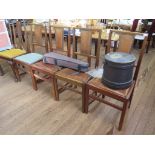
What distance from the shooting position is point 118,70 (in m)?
1.49

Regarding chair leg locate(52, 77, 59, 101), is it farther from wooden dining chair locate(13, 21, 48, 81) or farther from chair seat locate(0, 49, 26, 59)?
chair seat locate(0, 49, 26, 59)

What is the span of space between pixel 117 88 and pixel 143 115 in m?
0.68

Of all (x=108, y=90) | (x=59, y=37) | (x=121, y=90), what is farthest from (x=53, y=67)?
(x=121, y=90)

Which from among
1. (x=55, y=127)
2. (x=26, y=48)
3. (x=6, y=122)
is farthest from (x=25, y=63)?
(x=55, y=127)

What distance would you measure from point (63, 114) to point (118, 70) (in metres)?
0.96

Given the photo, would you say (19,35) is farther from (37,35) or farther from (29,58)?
(29,58)

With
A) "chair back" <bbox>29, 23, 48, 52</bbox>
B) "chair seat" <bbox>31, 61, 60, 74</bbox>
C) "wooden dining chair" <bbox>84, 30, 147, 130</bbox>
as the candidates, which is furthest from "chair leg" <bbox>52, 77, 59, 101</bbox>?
"chair back" <bbox>29, 23, 48, 52</bbox>

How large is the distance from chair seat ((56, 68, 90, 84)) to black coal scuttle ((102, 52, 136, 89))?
1.01ft

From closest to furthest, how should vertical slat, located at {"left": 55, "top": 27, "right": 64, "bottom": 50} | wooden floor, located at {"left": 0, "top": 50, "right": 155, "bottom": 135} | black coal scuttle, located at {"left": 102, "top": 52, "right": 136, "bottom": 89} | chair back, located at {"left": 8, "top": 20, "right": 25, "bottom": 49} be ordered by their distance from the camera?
black coal scuttle, located at {"left": 102, "top": 52, "right": 136, "bottom": 89} → wooden floor, located at {"left": 0, "top": 50, "right": 155, "bottom": 135} → vertical slat, located at {"left": 55, "top": 27, "right": 64, "bottom": 50} → chair back, located at {"left": 8, "top": 20, "right": 25, "bottom": 49}

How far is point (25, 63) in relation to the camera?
7.66 feet

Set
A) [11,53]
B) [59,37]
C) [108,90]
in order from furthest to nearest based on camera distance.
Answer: [11,53] → [59,37] → [108,90]

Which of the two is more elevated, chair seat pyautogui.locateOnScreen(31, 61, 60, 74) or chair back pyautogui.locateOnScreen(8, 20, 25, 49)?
chair back pyautogui.locateOnScreen(8, 20, 25, 49)

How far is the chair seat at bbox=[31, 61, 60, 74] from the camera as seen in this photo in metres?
2.07
